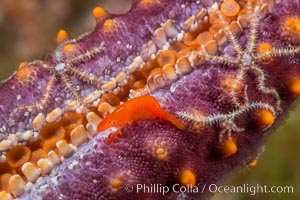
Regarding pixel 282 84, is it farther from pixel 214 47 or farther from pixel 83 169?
pixel 83 169

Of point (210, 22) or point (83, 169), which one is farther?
point (210, 22)

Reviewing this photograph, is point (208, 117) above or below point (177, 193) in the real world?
above

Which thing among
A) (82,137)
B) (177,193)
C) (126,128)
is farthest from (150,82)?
(177,193)

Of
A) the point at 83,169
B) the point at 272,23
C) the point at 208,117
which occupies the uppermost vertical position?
the point at 272,23
